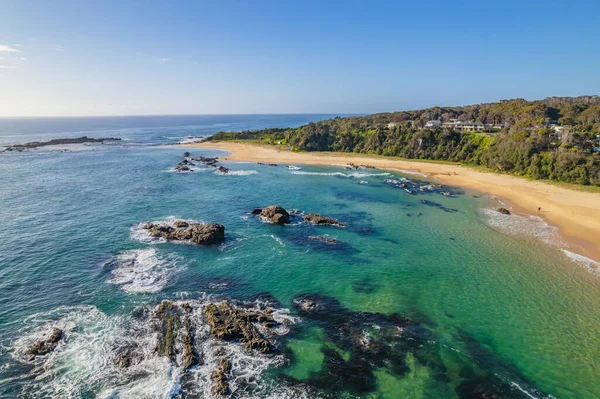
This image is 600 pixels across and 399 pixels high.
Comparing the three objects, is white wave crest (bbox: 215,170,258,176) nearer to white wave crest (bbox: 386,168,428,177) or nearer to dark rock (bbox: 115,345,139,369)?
white wave crest (bbox: 386,168,428,177)

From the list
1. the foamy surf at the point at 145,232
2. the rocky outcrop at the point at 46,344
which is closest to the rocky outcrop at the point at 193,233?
the foamy surf at the point at 145,232

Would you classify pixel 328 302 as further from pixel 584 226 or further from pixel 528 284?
pixel 584 226

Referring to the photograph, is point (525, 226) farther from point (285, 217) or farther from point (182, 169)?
point (182, 169)

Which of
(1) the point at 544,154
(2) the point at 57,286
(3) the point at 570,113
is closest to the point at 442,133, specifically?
(1) the point at 544,154

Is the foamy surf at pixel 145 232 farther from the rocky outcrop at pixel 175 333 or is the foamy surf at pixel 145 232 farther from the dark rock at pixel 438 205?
the dark rock at pixel 438 205

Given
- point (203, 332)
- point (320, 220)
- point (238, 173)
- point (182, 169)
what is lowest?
point (203, 332)

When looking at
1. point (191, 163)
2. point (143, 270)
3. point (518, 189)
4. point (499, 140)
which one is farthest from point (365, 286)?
point (191, 163)

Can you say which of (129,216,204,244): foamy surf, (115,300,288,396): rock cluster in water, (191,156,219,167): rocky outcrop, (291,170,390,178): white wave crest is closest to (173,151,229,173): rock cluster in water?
(191,156,219,167): rocky outcrop
